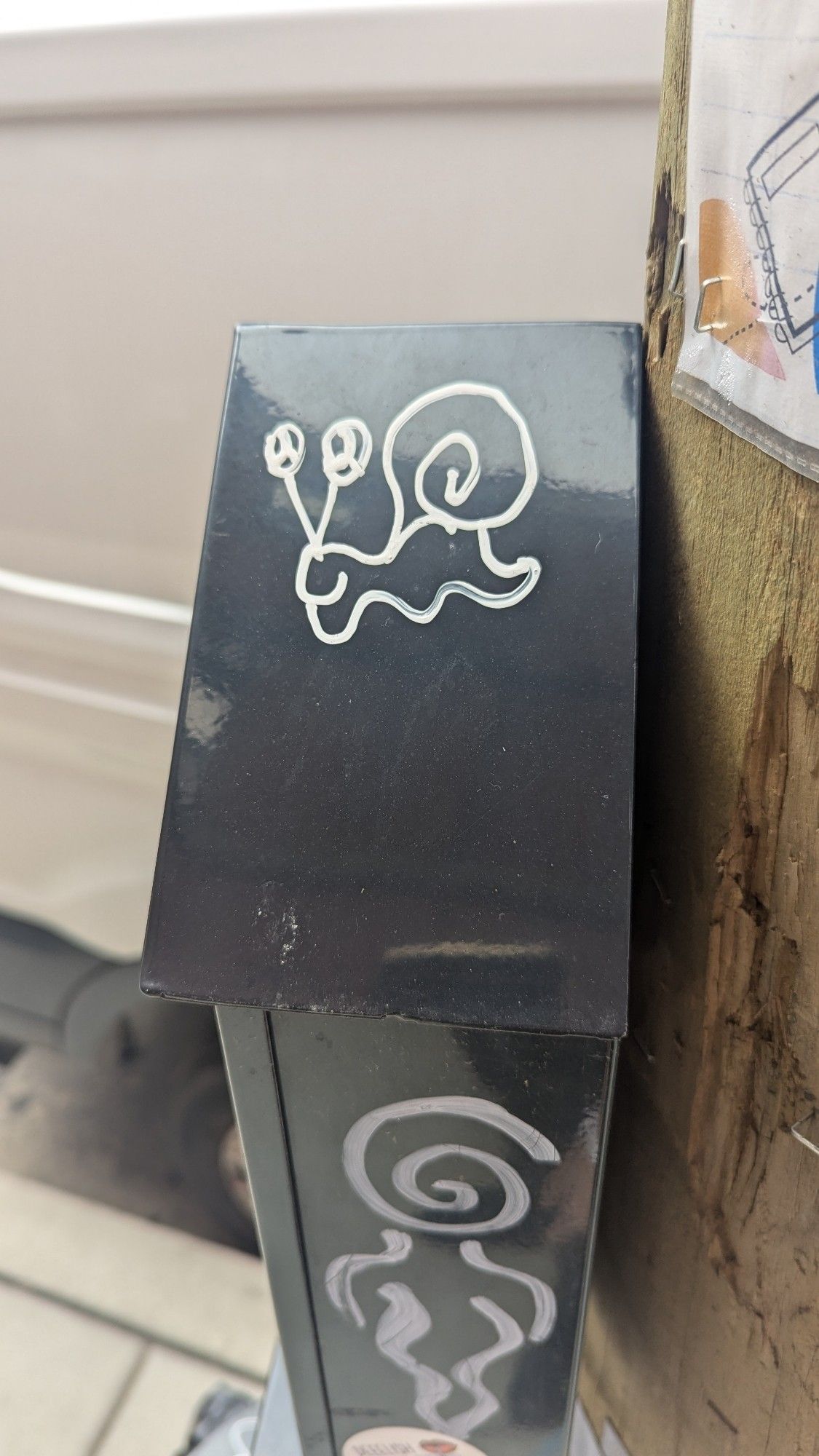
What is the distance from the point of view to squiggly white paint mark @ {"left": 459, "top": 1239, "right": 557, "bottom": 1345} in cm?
76

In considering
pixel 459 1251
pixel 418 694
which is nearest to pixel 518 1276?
pixel 459 1251

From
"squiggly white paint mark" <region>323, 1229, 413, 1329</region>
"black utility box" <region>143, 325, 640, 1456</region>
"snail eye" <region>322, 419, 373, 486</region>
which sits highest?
"snail eye" <region>322, 419, 373, 486</region>

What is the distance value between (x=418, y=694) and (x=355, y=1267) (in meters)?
0.51

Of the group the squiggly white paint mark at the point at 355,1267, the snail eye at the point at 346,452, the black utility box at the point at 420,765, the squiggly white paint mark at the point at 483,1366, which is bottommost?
the squiggly white paint mark at the point at 483,1366

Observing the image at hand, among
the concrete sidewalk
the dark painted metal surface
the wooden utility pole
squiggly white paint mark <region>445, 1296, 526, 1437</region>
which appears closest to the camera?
the wooden utility pole

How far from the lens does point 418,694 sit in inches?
24.5

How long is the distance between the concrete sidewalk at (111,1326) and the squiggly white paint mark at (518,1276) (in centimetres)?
95

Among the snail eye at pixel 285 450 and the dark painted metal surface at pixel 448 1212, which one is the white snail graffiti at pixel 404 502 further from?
the dark painted metal surface at pixel 448 1212

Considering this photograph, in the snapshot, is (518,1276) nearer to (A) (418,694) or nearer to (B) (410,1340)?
(B) (410,1340)

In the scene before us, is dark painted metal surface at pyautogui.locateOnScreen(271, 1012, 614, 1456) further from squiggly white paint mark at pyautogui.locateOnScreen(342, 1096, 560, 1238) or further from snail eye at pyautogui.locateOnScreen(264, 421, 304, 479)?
snail eye at pyautogui.locateOnScreen(264, 421, 304, 479)

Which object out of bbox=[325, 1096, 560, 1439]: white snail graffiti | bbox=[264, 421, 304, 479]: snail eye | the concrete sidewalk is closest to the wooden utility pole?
bbox=[325, 1096, 560, 1439]: white snail graffiti

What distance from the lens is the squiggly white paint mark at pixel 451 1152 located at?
0.70 meters

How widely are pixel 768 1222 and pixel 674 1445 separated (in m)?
0.37

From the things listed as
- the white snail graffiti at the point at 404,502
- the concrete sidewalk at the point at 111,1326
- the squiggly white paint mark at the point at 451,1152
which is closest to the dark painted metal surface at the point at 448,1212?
the squiggly white paint mark at the point at 451,1152
